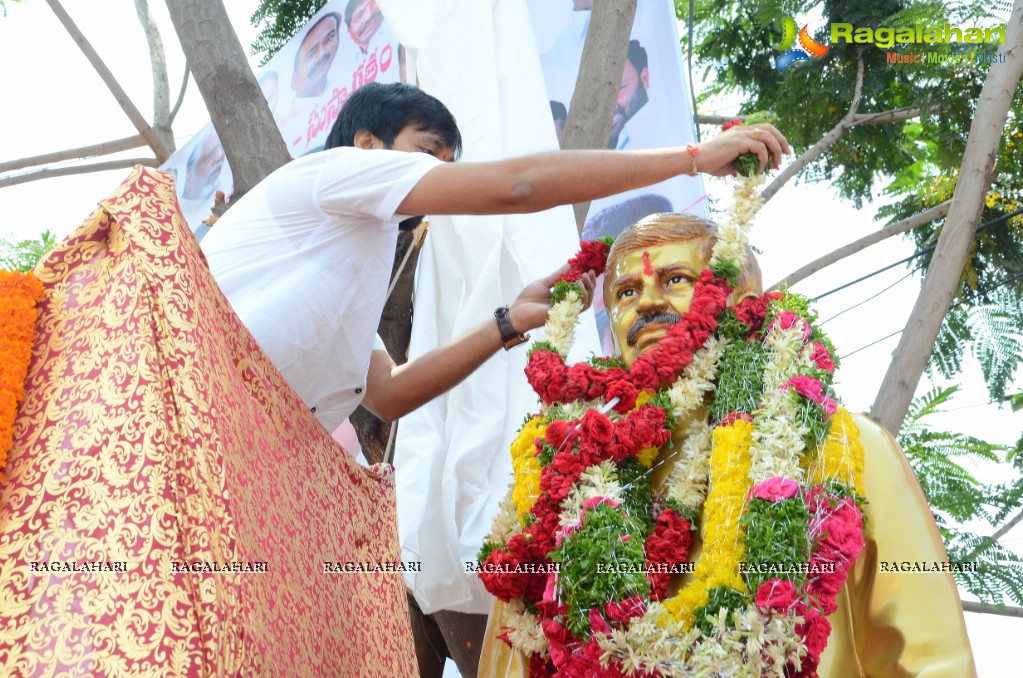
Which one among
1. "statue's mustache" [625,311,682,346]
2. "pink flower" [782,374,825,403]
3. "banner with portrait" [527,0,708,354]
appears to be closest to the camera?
"pink flower" [782,374,825,403]

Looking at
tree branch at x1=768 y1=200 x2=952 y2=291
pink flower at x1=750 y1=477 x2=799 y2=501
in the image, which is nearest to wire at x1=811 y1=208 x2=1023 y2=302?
tree branch at x1=768 y1=200 x2=952 y2=291

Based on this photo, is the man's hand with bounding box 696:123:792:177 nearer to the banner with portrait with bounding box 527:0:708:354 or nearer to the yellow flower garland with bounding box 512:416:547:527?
the yellow flower garland with bounding box 512:416:547:527

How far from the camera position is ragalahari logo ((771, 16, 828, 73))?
573 centimetres

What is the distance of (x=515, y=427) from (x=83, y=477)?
92.7 inches

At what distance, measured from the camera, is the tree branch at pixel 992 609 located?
461 cm

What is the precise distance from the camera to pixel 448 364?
3680 mm

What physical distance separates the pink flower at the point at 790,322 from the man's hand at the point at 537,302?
2.17 ft

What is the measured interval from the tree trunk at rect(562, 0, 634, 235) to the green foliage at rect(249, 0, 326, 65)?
9.62 ft

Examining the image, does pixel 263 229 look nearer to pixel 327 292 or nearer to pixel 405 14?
pixel 327 292

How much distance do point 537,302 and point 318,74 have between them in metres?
Answer: 4.42

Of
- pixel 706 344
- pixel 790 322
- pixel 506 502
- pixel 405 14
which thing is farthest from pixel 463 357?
pixel 405 14

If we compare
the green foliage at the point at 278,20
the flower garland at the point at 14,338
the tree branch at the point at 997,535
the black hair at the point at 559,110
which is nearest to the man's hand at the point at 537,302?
the flower garland at the point at 14,338

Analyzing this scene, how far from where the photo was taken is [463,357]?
3662mm

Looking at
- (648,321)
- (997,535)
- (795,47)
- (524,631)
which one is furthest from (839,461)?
(795,47)
